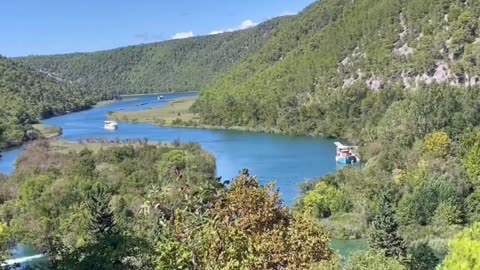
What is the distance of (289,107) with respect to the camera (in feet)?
377

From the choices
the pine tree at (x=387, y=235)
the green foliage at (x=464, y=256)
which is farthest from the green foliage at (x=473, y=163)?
the green foliage at (x=464, y=256)

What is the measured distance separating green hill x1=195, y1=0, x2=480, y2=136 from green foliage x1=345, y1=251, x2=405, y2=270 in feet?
234

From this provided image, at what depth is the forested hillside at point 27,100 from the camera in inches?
4135

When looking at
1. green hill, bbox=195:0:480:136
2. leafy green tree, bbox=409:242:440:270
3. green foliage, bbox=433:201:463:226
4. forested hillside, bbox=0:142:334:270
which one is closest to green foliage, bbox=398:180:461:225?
green foliage, bbox=433:201:463:226

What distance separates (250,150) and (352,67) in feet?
116

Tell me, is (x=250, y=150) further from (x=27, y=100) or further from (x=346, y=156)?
(x=27, y=100)

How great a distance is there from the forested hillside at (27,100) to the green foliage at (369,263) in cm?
8044

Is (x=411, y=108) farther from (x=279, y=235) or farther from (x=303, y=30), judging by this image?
(x=303, y=30)

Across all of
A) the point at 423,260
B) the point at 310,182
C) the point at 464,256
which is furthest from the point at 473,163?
the point at 464,256

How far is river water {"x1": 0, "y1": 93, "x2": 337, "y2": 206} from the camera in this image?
2574 inches

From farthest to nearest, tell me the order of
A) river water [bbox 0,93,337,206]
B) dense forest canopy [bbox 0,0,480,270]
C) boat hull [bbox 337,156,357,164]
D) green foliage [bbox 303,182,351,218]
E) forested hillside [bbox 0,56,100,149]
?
forested hillside [bbox 0,56,100,149] → boat hull [bbox 337,156,357,164] → river water [bbox 0,93,337,206] → green foliage [bbox 303,182,351,218] → dense forest canopy [bbox 0,0,480,270]

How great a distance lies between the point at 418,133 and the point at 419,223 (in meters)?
27.1

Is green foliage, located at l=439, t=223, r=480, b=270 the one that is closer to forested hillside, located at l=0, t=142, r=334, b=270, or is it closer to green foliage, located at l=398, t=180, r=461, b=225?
forested hillside, located at l=0, t=142, r=334, b=270

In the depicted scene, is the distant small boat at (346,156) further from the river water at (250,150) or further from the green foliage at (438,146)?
the green foliage at (438,146)
